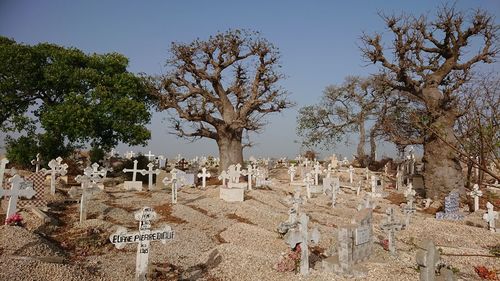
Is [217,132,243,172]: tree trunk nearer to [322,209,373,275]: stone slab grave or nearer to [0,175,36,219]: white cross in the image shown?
[0,175,36,219]: white cross


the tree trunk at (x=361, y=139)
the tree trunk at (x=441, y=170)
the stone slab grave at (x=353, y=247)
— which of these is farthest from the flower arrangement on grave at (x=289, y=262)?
the tree trunk at (x=361, y=139)

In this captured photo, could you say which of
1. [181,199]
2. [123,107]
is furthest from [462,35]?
[123,107]

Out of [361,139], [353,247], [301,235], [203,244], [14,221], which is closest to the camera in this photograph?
[301,235]

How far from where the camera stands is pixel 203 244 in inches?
373

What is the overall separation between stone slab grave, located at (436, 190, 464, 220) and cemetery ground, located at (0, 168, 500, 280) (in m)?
0.55

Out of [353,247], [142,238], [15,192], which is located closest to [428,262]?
[353,247]

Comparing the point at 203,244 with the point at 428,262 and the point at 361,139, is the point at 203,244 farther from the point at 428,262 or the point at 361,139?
the point at 361,139

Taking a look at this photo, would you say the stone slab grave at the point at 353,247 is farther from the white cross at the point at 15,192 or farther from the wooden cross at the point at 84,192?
the white cross at the point at 15,192

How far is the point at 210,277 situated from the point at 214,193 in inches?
427

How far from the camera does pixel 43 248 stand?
766 cm

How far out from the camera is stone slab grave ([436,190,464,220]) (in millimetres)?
15562

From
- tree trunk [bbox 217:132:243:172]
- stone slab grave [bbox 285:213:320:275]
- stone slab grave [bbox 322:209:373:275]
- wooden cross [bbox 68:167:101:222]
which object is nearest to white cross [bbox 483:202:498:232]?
stone slab grave [bbox 322:209:373:275]

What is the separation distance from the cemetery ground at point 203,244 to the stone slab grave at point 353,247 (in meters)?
0.17

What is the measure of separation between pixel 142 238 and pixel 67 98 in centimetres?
1735
